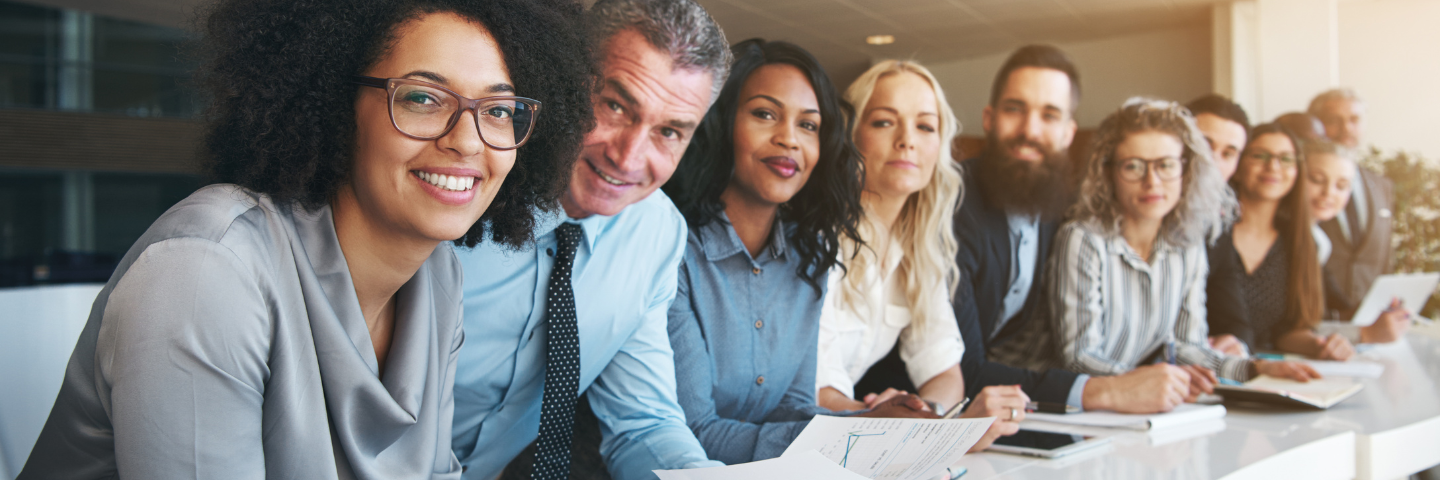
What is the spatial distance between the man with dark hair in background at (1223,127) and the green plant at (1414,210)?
3.69 ft

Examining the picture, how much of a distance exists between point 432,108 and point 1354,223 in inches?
186

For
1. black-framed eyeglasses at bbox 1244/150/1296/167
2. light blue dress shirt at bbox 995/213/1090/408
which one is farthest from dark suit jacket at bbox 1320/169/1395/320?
light blue dress shirt at bbox 995/213/1090/408

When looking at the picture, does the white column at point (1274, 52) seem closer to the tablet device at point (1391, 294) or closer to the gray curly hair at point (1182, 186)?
the gray curly hair at point (1182, 186)

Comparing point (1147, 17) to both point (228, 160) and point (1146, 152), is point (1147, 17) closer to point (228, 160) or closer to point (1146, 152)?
point (1146, 152)

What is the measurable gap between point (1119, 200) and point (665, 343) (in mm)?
2053

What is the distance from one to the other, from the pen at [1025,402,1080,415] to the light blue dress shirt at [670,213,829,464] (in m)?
0.59

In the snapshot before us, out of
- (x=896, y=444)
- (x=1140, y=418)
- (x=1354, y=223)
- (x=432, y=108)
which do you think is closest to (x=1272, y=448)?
(x=1140, y=418)

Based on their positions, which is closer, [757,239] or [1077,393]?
[757,239]

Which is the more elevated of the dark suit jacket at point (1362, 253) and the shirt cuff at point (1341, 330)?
the dark suit jacket at point (1362, 253)

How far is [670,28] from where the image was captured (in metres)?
1.70

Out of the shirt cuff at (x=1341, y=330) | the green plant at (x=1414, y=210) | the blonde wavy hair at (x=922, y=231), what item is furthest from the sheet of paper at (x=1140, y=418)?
the green plant at (x=1414, y=210)

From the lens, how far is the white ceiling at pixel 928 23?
1.95 meters

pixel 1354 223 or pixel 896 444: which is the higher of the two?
pixel 1354 223

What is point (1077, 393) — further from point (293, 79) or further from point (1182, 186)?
point (293, 79)
